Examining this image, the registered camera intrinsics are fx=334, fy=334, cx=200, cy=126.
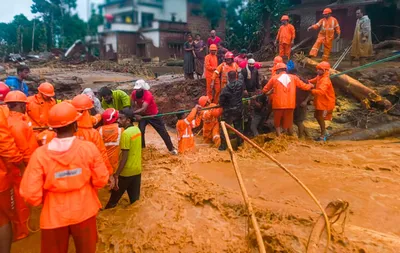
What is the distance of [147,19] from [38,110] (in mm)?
2648

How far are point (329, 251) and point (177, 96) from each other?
7972 mm

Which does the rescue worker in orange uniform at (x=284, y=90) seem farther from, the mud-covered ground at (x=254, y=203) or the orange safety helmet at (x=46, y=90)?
the orange safety helmet at (x=46, y=90)

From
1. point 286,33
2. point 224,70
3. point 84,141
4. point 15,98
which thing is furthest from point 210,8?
point 84,141

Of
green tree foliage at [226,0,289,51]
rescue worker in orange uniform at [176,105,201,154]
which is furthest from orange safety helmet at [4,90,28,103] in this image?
green tree foliage at [226,0,289,51]

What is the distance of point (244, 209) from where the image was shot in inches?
149

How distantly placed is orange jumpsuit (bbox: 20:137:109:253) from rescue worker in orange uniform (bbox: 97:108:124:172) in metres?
1.51

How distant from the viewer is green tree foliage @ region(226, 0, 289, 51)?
1617 cm

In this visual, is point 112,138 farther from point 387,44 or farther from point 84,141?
point 387,44

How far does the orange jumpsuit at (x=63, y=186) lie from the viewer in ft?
8.49

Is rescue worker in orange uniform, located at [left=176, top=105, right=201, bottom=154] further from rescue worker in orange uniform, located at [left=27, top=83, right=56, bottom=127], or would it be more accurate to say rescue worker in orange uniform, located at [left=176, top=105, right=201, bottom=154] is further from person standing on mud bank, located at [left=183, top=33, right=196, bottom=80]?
person standing on mud bank, located at [left=183, top=33, right=196, bottom=80]

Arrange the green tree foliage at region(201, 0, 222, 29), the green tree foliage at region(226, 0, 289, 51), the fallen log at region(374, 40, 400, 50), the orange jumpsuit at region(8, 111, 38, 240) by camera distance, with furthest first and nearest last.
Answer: the green tree foliage at region(226, 0, 289, 51) → the fallen log at region(374, 40, 400, 50) → the green tree foliage at region(201, 0, 222, 29) → the orange jumpsuit at region(8, 111, 38, 240)

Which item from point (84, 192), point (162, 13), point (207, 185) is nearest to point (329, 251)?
point (207, 185)

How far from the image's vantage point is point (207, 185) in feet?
15.3

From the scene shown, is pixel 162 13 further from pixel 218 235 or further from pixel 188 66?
pixel 218 235
